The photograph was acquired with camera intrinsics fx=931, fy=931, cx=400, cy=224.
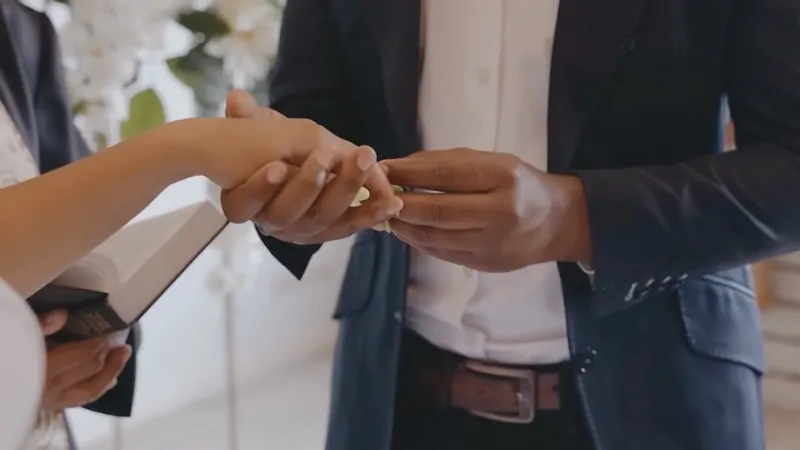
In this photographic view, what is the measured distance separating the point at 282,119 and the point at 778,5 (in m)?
0.42

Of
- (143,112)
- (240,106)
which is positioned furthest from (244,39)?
(240,106)

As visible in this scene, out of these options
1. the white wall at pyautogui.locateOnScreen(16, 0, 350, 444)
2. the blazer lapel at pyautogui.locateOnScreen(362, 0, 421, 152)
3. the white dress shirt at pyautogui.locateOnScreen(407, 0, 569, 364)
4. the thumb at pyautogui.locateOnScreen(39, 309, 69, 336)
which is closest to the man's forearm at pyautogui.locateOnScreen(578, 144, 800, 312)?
the white dress shirt at pyautogui.locateOnScreen(407, 0, 569, 364)

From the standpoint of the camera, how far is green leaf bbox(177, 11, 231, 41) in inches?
54.6

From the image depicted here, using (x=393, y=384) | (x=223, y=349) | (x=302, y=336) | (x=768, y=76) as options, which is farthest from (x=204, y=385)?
(x=768, y=76)

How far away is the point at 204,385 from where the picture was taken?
241 centimetres

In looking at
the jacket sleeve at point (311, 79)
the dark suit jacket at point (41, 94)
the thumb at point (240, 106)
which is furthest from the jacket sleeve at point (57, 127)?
the thumb at point (240, 106)

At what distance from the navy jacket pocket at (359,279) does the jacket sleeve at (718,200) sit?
0.91 ft

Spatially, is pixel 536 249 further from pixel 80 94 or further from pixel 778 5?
pixel 80 94

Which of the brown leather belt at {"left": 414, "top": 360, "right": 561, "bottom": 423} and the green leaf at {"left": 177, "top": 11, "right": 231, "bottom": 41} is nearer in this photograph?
the brown leather belt at {"left": 414, "top": 360, "right": 561, "bottom": 423}

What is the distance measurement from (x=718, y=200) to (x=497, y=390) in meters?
0.28

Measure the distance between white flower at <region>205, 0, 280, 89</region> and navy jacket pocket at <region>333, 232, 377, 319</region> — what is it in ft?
1.58

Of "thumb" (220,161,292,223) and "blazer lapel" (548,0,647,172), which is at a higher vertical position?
"blazer lapel" (548,0,647,172)

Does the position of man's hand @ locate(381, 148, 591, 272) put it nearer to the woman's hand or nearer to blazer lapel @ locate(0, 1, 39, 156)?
the woman's hand

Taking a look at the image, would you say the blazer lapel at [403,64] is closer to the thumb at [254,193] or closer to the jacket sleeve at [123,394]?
the thumb at [254,193]
